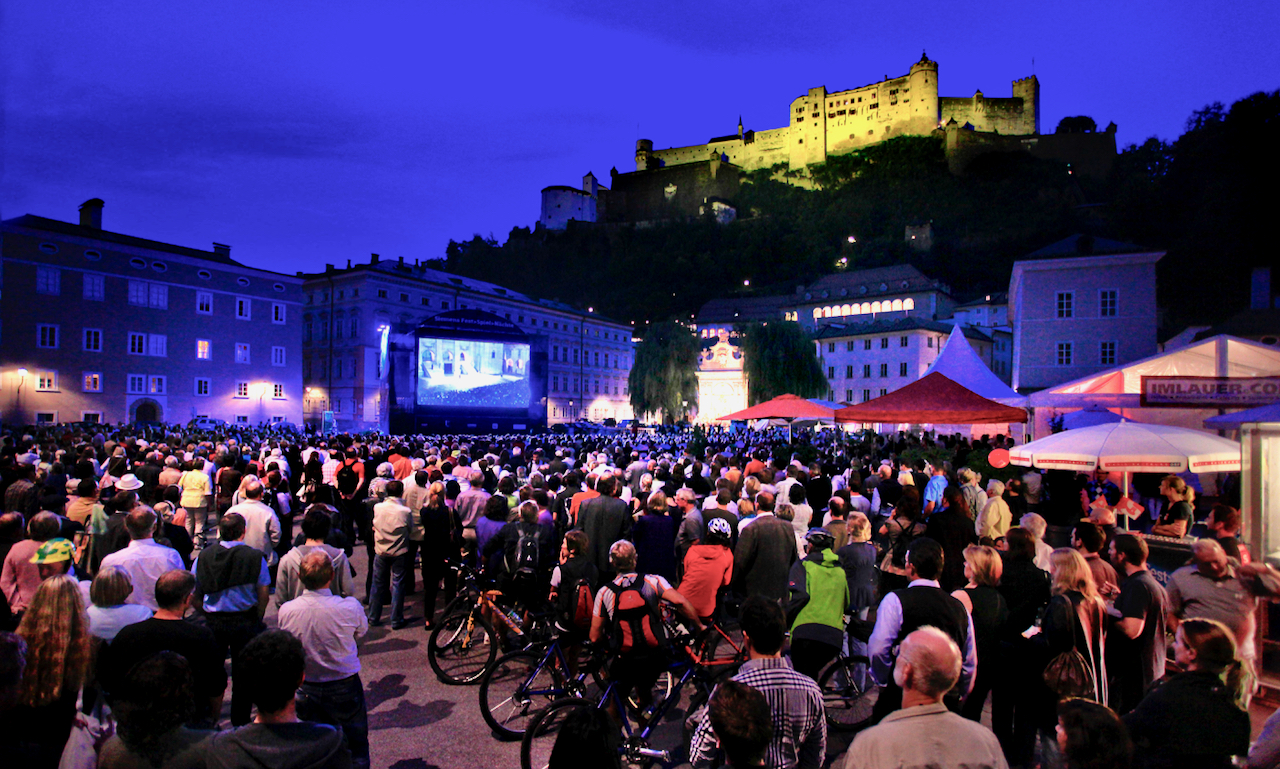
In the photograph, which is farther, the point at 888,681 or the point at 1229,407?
the point at 1229,407

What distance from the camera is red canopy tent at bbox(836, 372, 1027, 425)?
11.3m

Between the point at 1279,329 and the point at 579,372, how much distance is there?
50052 millimetres

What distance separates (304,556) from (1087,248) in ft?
113

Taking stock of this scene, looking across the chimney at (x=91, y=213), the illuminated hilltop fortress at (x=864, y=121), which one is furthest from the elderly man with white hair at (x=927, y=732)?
the illuminated hilltop fortress at (x=864, y=121)

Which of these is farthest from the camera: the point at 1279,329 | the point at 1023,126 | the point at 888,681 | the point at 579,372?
the point at 1023,126

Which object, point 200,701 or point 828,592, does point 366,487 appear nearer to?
point 200,701

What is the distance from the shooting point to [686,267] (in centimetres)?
9281

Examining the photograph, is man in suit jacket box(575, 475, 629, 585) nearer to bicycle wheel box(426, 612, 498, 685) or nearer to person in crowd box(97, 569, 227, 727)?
bicycle wheel box(426, 612, 498, 685)

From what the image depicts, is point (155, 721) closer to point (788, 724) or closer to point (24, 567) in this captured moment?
point (788, 724)

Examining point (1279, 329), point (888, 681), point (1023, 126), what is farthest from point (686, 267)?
point (888, 681)

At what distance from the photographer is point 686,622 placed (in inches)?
210

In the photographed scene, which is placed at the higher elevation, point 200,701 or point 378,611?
point 200,701

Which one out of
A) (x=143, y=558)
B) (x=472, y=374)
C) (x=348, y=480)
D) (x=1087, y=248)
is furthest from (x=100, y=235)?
(x=1087, y=248)

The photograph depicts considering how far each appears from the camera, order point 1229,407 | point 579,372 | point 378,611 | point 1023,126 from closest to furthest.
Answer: point 378,611 < point 1229,407 < point 579,372 < point 1023,126
